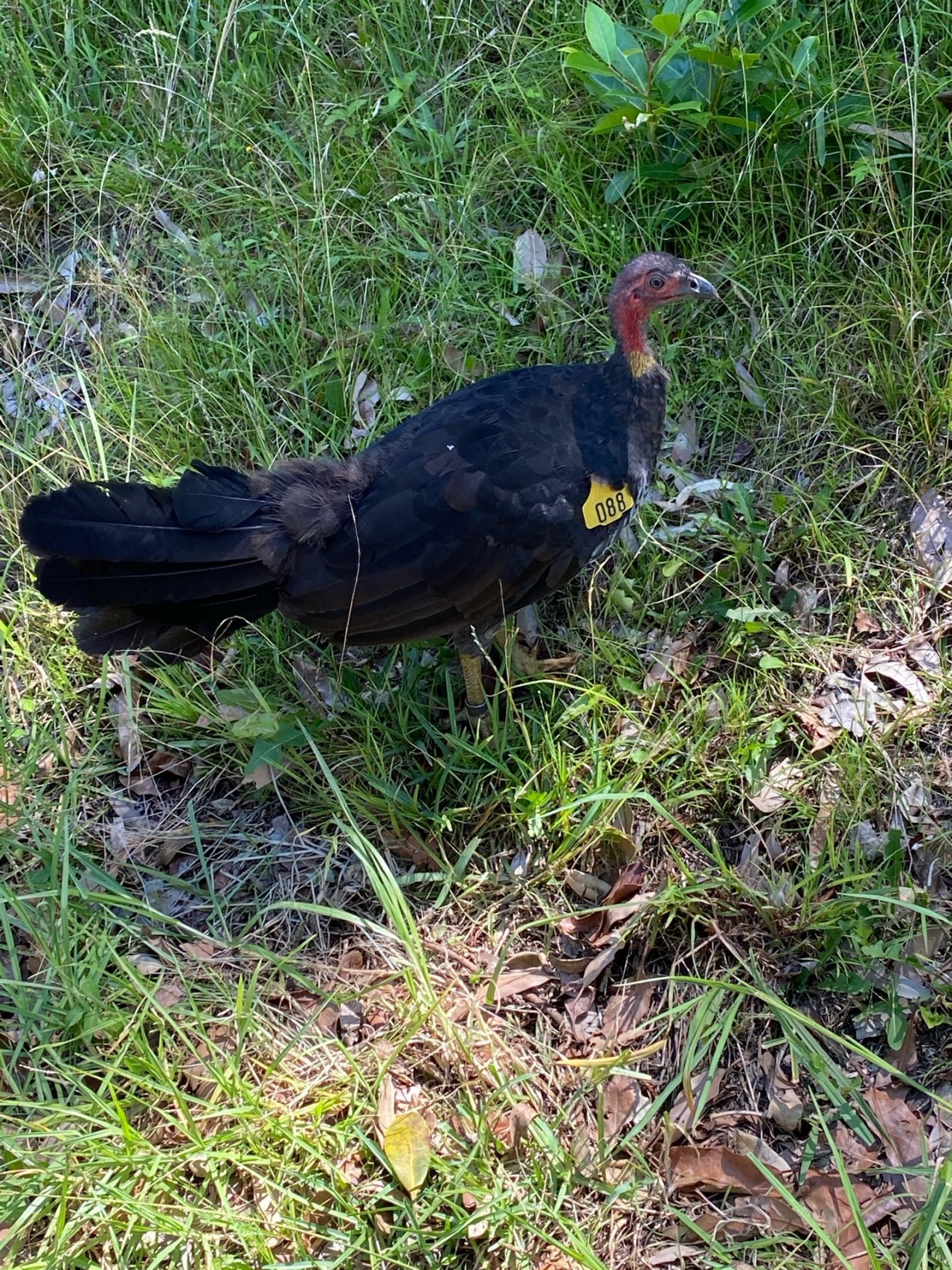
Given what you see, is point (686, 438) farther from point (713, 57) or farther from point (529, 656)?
point (713, 57)

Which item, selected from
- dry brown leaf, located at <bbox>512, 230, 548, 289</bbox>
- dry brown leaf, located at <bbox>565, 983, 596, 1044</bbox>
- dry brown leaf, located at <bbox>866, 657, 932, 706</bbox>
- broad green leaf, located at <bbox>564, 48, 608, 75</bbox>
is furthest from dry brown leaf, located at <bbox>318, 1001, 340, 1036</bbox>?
broad green leaf, located at <bbox>564, 48, 608, 75</bbox>

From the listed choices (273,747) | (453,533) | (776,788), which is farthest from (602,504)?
(273,747)

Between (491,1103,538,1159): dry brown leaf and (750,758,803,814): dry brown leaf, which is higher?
(750,758,803,814): dry brown leaf

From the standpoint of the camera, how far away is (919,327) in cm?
346

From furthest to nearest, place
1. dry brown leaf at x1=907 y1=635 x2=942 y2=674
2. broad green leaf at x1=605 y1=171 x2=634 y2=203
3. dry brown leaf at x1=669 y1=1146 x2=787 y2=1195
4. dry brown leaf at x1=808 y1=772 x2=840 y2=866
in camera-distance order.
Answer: broad green leaf at x1=605 y1=171 x2=634 y2=203, dry brown leaf at x1=907 y1=635 x2=942 y2=674, dry brown leaf at x1=808 y1=772 x2=840 y2=866, dry brown leaf at x1=669 y1=1146 x2=787 y2=1195

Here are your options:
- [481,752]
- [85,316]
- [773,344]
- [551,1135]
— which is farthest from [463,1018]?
[85,316]

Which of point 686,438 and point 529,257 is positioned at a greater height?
point 529,257

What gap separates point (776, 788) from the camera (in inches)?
117

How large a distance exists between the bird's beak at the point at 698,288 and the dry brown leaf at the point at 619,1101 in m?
2.43

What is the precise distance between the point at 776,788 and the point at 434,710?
3.75 feet

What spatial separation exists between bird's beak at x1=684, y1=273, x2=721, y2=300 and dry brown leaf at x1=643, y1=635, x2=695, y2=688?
1.15m

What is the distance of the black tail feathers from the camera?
9.18 feet

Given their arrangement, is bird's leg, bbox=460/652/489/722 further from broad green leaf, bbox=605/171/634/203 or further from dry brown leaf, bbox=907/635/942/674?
broad green leaf, bbox=605/171/634/203

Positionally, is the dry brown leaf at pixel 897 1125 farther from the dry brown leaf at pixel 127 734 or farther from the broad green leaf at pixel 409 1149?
the dry brown leaf at pixel 127 734
